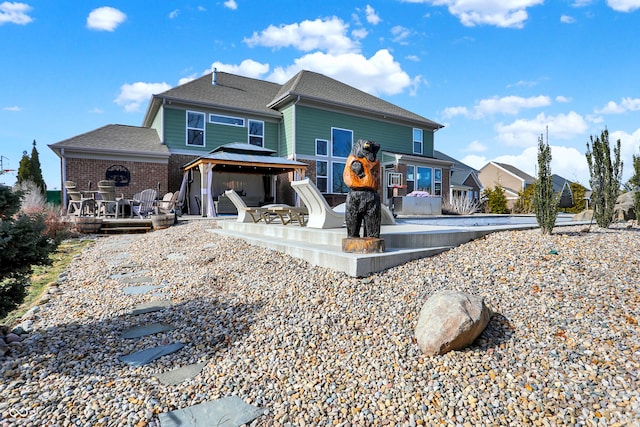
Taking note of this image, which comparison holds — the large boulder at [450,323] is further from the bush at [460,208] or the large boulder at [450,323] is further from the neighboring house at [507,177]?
the neighboring house at [507,177]

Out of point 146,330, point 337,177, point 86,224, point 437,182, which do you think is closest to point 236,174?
point 337,177

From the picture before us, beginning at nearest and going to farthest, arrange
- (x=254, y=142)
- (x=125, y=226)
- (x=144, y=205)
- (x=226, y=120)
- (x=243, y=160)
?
1. (x=125, y=226)
2. (x=144, y=205)
3. (x=243, y=160)
4. (x=226, y=120)
5. (x=254, y=142)

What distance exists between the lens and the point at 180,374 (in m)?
2.32

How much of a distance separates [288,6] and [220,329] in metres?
9.19

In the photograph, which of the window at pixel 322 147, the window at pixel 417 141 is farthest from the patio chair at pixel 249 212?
the window at pixel 417 141

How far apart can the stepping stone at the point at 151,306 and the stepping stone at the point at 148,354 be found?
846 millimetres

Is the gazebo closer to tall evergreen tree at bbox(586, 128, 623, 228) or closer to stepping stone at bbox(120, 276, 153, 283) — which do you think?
stepping stone at bbox(120, 276, 153, 283)

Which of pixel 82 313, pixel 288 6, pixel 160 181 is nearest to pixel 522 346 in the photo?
pixel 82 313

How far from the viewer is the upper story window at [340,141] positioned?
55.2 ft

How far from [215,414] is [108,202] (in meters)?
10.5

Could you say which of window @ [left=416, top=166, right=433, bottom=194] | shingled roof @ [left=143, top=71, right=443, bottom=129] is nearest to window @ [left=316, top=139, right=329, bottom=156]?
shingled roof @ [left=143, top=71, right=443, bottom=129]

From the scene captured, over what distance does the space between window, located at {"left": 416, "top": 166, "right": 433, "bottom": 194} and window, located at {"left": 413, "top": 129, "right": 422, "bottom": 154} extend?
1.54m

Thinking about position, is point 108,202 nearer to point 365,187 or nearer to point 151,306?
point 151,306

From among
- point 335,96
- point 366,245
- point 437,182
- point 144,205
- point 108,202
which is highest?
point 335,96
